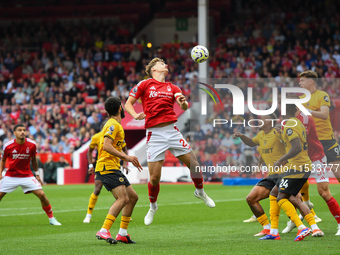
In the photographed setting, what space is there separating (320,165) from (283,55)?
61.4 ft

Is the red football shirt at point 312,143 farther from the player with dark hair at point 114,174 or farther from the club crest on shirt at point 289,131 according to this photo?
the player with dark hair at point 114,174

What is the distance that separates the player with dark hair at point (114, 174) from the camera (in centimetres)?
822

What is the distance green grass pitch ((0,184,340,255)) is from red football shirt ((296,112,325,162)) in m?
1.27

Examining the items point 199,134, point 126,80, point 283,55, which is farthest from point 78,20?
point 199,134

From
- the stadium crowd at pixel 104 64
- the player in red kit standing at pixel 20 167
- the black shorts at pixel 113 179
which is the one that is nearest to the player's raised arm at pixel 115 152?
the black shorts at pixel 113 179

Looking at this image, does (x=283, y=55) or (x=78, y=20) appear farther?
(x=78, y=20)

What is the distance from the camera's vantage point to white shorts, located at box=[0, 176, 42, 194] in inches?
434

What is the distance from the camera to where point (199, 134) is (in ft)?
68.1

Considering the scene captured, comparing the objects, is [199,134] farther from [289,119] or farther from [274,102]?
[289,119]

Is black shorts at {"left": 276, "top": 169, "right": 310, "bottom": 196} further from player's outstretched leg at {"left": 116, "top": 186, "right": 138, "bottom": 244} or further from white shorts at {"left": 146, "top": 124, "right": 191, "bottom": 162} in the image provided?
player's outstretched leg at {"left": 116, "top": 186, "right": 138, "bottom": 244}

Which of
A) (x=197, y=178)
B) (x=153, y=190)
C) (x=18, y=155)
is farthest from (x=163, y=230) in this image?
(x=18, y=155)

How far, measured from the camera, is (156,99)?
873cm

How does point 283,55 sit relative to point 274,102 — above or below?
above

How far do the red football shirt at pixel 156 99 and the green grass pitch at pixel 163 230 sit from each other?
192 centimetres
